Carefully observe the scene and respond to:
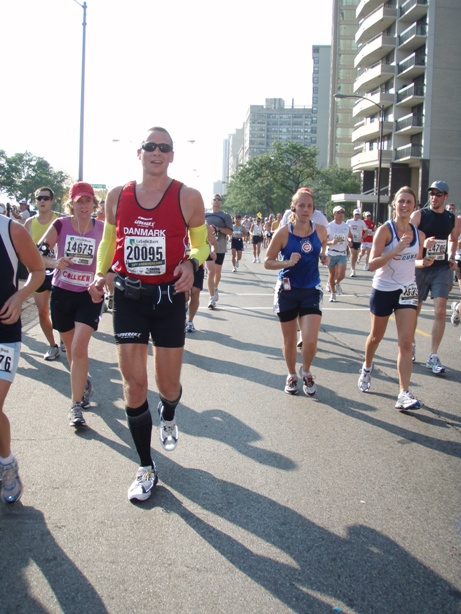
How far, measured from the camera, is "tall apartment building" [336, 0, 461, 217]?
53312 millimetres

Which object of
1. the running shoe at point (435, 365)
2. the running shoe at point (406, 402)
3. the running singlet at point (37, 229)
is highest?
the running singlet at point (37, 229)

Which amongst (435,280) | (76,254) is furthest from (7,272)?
(435,280)

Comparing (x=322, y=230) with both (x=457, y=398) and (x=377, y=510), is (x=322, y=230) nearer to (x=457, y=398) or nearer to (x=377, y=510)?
(x=457, y=398)

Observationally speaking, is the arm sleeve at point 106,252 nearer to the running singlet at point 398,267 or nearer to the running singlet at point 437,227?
the running singlet at point 398,267

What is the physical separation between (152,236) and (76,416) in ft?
6.72

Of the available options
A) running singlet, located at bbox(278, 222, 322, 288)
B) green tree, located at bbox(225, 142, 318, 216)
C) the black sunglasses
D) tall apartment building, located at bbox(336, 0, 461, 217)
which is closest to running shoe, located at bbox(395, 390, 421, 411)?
running singlet, located at bbox(278, 222, 322, 288)

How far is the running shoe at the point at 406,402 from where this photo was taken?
5.75 meters

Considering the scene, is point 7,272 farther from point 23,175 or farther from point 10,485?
point 23,175

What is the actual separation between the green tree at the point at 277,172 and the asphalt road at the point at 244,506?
243 feet

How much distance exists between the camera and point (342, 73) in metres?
106

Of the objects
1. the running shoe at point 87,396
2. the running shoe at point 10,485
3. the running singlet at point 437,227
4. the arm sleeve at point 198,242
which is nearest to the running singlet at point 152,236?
the arm sleeve at point 198,242

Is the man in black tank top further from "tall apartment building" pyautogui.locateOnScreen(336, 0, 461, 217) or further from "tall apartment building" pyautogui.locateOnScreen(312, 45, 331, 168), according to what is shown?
"tall apartment building" pyautogui.locateOnScreen(312, 45, 331, 168)

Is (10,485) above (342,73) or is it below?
below

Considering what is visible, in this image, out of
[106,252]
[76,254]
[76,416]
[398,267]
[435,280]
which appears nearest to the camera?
[106,252]
